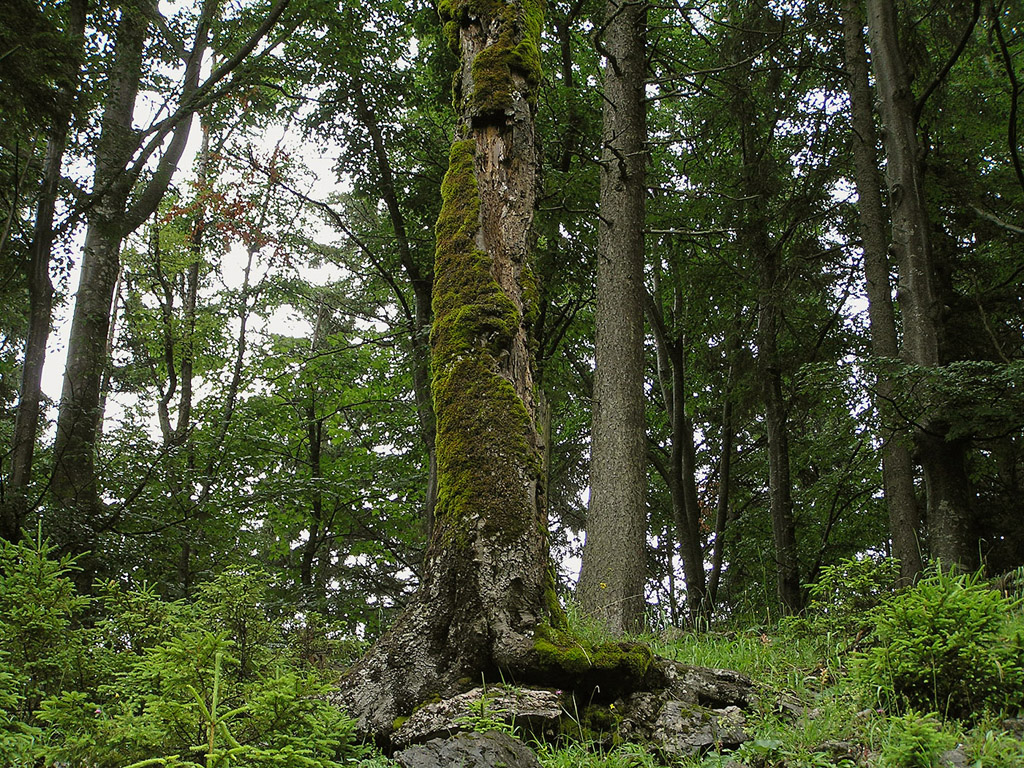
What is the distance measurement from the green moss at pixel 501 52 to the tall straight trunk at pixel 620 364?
2.45m

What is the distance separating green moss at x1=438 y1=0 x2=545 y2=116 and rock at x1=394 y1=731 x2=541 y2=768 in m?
3.53

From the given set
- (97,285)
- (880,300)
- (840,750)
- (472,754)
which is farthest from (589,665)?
(97,285)

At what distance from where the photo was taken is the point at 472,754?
231 centimetres

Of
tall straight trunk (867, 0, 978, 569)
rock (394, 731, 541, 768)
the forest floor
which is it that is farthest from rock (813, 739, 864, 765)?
tall straight trunk (867, 0, 978, 569)

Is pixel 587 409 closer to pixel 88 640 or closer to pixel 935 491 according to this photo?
pixel 935 491

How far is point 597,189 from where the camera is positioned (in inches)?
368

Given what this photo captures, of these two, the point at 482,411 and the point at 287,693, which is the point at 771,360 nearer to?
the point at 482,411

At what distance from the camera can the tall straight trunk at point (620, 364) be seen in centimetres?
649

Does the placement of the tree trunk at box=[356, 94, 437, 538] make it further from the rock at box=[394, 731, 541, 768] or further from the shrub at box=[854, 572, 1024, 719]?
the shrub at box=[854, 572, 1024, 719]

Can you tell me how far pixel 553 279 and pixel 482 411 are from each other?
22.2 feet

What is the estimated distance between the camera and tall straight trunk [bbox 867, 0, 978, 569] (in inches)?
282

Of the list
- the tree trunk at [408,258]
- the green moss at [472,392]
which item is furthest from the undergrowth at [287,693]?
the tree trunk at [408,258]

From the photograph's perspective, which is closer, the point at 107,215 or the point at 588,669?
the point at 588,669

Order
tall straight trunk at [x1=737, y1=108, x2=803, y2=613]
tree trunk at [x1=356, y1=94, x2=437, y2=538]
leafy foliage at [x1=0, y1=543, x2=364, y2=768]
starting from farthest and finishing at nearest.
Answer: tree trunk at [x1=356, y1=94, x2=437, y2=538], tall straight trunk at [x1=737, y1=108, x2=803, y2=613], leafy foliage at [x1=0, y1=543, x2=364, y2=768]
